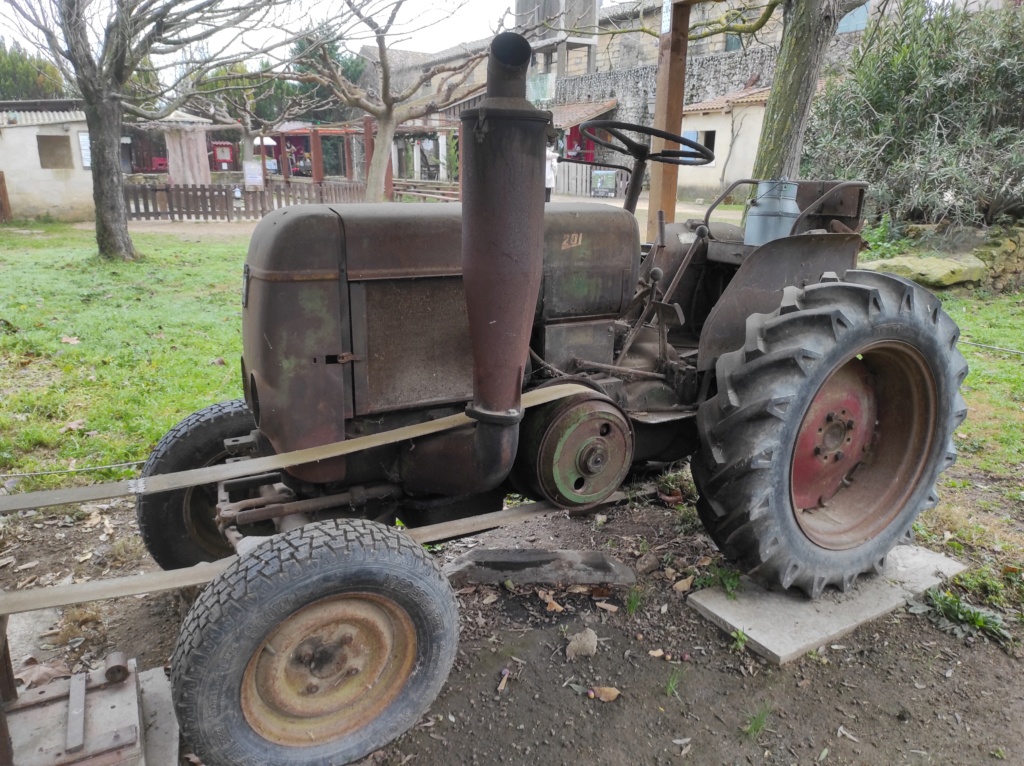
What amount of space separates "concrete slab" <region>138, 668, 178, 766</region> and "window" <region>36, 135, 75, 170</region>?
60.1 ft

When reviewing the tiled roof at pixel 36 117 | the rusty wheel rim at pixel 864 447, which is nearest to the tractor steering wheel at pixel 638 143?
the rusty wheel rim at pixel 864 447

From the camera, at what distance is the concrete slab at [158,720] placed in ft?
6.54

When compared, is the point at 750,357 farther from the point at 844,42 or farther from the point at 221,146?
the point at 221,146

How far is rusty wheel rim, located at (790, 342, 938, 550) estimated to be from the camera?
9.53 ft

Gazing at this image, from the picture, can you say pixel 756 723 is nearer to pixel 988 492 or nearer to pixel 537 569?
pixel 537 569

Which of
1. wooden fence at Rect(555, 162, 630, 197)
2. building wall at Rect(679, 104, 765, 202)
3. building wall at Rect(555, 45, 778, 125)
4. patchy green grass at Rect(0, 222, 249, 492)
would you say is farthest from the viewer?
wooden fence at Rect(555, 162, 630, 197)

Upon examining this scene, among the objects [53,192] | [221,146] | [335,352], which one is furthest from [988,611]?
[221,146]

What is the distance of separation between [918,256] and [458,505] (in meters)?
8.54

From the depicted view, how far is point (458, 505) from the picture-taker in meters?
2.73

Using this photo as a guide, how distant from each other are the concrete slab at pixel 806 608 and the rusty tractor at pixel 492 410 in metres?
0.10

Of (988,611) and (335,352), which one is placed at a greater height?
(335,352)

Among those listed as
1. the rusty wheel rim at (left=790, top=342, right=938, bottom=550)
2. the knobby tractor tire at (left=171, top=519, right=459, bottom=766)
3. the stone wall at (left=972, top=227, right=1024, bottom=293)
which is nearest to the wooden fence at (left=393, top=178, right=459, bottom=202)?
the stone wall at (left=972, top=227, right=1024, bottom=293)

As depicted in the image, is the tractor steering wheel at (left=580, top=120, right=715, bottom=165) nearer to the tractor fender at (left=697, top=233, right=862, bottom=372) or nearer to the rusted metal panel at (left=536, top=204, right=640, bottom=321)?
the rusted metal panel at (left=536, top=204, right=640, bottom=321)

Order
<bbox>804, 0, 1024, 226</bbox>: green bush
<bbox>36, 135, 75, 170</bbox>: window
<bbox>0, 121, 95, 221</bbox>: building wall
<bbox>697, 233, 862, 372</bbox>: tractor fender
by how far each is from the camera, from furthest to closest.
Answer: <bbox>36, 135, 75, 170</bbox>: window, <bbox>0, 121, 95, 221</bbox>: building wall, <bbox>804, 0, 1024, 226</bbox>: green bush, <bbox>697, 233, 862, 372</bbox>: tractor fender
